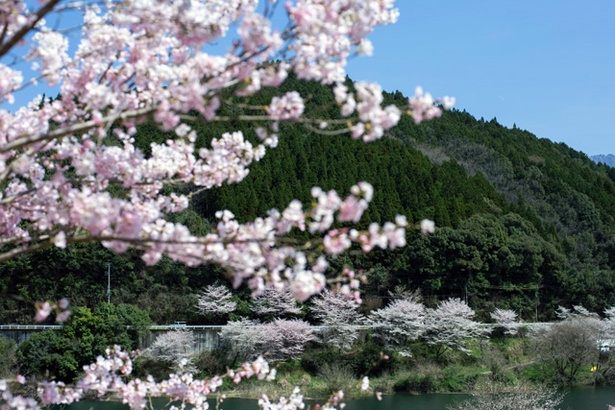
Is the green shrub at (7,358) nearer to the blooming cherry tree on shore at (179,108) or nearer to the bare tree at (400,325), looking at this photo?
the bare tree at (400,325)

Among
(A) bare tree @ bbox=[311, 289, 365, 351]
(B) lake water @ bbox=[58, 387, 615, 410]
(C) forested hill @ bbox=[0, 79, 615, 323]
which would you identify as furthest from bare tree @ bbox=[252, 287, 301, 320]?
(B) lake water @ bbox=[58, 387, 615, 410]

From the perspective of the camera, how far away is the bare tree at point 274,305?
1931 centimetres

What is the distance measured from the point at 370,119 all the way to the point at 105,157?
909mm

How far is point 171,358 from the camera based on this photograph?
17.4 metres

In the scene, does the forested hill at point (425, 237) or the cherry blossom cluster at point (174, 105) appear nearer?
the cherry blossom cluster at point (174, 105)

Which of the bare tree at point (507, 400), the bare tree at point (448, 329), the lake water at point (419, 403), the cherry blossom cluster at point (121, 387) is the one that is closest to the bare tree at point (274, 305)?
the bare tree at point (448, 329)

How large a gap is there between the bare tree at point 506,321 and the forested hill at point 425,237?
1041 millimetres

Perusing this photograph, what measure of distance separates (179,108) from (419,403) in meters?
13.6

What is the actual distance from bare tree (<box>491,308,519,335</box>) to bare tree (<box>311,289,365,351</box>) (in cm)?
416

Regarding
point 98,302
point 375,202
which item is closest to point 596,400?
point 375,202

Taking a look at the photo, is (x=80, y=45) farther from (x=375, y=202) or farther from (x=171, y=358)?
(x=375, y=202)

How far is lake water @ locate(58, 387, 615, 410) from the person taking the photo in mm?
13539

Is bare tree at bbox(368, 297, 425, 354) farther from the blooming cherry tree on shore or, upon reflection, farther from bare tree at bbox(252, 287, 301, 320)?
the blooming cherry tree on shore

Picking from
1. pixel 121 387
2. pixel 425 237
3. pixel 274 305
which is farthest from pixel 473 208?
pixel 121 387
